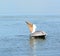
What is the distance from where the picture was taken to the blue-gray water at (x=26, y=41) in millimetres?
31297

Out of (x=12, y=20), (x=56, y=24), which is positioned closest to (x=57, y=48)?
(x=56, y=24)

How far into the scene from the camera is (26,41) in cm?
3662

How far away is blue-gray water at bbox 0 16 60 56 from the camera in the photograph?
31.3 meters

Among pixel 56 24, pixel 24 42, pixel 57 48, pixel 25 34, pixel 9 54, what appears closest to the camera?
pixel 9 54

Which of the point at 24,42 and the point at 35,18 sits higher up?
the point at 35,18

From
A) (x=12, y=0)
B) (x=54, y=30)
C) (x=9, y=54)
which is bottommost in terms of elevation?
(x=9, y=54)

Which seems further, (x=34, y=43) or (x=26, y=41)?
(x=26, y=41)

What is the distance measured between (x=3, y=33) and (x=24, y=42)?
533 cm

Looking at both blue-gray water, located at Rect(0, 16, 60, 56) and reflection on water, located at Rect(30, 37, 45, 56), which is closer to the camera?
blue-gray water, located at Rect(0, 16, 60, 56)

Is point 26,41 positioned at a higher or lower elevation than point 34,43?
higher

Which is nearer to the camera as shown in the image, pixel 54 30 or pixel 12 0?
pixel 54 30

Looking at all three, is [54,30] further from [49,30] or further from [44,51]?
[44,51]

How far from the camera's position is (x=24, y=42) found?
35969 mm

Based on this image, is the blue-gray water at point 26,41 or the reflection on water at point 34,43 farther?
the reflection on water at point 34,43
